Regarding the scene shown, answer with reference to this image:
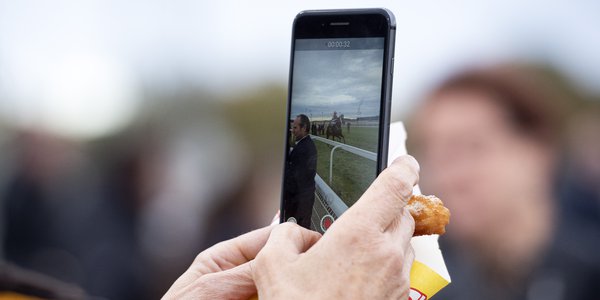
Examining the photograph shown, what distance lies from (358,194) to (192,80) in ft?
6.41

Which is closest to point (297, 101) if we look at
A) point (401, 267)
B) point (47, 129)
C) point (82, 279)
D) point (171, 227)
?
point (401, 267)

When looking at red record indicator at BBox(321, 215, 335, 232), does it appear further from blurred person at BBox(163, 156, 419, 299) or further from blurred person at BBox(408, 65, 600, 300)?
blurred person at BBox(408, 65, 600, 300)

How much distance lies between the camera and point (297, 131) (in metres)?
0.80

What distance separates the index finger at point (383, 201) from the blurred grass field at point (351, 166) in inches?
5.2

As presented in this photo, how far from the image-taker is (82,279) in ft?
7.20

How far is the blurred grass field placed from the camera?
0.74 metres

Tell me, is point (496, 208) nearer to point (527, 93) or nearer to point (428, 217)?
point (527, 93)

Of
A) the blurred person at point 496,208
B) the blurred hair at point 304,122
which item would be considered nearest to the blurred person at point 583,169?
the blurred person at point 496,208

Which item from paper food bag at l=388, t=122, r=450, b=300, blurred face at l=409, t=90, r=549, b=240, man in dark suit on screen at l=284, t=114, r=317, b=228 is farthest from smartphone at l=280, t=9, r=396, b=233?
blurred face at l=409, t=90, r=549, b=240

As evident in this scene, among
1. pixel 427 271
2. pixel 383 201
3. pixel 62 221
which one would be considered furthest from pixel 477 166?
pixel 62 221

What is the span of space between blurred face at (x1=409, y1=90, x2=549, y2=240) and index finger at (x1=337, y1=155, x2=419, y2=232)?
96 centimetres

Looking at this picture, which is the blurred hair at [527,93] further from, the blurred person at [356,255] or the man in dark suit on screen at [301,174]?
the blurred person at [356,255]

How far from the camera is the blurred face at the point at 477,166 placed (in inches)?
59.7

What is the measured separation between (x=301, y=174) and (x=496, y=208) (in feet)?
2.95
